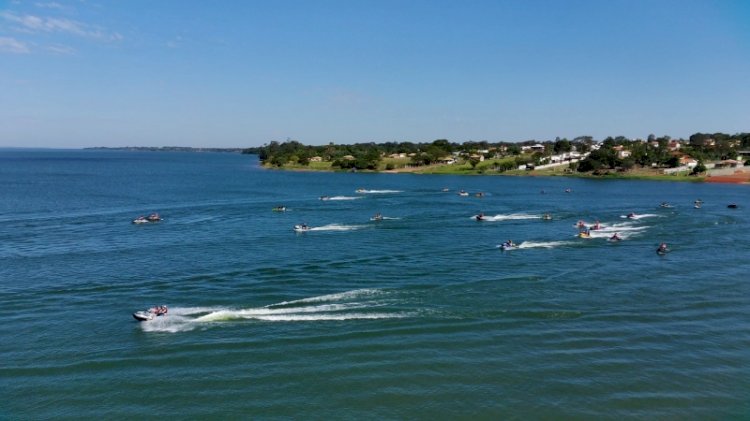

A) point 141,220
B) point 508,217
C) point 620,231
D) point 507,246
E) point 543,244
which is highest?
point 141,220

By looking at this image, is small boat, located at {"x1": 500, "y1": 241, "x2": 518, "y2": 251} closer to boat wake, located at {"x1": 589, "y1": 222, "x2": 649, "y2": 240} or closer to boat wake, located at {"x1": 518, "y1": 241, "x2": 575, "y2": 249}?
boat wake, located at {"x1": 518, "y1": 241, "x2": 575, "y2": 249}

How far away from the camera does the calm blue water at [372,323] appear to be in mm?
29406

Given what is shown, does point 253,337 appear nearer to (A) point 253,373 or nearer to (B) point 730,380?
(A) point 253,373

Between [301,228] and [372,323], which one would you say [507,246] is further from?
[372,323]

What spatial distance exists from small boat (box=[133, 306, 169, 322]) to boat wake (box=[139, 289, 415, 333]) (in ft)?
1.05

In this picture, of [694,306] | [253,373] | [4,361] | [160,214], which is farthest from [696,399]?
[160,214]

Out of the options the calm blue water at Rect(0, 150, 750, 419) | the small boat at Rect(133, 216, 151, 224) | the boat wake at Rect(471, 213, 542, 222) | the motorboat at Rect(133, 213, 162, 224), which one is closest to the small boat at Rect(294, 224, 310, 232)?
the calm blue water at Rect(0, 150, 750, 419)

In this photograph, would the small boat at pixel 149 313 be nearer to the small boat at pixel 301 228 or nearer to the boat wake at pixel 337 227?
the small boat at pixel 301 228

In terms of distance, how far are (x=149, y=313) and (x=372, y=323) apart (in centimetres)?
1507

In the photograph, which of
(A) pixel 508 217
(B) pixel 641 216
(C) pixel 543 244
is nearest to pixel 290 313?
(C) pixel 543 244

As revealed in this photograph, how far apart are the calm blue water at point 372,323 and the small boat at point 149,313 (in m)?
0.75

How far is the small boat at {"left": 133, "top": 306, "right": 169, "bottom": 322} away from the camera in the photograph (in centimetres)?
3884

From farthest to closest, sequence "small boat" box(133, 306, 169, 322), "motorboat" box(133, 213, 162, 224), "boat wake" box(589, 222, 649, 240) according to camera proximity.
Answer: "motorboat" box(133, 213, 162, 224) < "boat wake" box(589, 222, 649, 240) < "small boat" box(133, 306, 169, 322)

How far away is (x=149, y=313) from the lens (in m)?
39.2
